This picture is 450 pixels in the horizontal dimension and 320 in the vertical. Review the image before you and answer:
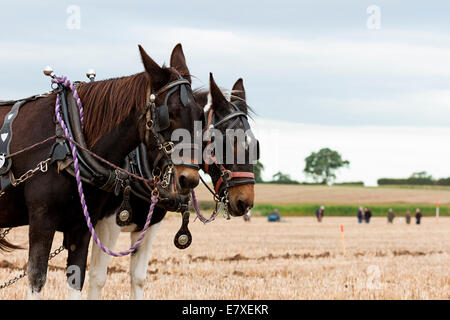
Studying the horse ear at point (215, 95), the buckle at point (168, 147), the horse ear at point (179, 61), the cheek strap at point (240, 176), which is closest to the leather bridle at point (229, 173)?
the cheek strap at point (240, 176)

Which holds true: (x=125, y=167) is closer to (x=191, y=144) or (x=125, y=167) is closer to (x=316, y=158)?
(x=191, y=144)

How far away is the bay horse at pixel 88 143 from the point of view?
17.7 ft

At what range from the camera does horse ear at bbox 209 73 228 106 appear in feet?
A: 23.1

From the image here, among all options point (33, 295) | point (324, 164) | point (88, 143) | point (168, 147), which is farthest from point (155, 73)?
point (324, 164)

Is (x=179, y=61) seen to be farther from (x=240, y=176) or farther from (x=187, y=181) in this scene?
(x=240, y=176)

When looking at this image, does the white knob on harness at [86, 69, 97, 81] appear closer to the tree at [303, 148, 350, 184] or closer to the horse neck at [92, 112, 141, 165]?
the horse neck at [92, 112, 141, 165]

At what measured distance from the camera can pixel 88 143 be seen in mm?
5695

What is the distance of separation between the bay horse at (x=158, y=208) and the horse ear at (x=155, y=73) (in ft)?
4.40

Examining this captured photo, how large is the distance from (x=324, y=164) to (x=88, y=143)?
121 m

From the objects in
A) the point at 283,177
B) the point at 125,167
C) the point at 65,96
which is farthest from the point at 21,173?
the point at 283,177

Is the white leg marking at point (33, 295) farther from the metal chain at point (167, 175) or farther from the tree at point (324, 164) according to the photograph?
the tree at point (324, 164)

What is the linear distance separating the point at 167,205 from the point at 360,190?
81.1 meters

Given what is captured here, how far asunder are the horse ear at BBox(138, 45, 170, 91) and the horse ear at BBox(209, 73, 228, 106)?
57.7 inches

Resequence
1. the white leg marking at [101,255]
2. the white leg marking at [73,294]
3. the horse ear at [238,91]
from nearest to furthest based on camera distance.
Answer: the white leg marking at [73,294] < the white leg marking at [101,255] < the horse ear at [238,91]
